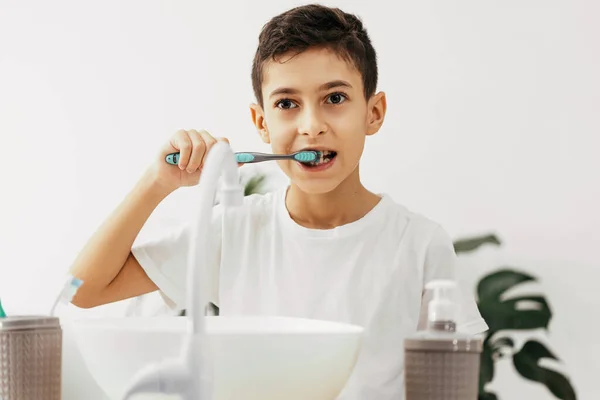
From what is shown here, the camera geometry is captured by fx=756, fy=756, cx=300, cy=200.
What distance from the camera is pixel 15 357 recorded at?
84cm

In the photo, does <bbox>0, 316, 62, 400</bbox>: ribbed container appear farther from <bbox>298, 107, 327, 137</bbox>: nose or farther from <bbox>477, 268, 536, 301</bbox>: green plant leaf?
<bbox>477, 268, 536, 301</bbox>: green plant leaf

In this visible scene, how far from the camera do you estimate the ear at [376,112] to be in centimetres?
115

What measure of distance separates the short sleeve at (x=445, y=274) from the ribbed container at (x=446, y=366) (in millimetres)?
333

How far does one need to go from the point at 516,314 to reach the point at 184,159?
1.91ft

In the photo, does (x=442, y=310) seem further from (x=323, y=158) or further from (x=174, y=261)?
(x=174, y=261)

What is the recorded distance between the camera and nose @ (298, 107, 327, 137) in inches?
41.1

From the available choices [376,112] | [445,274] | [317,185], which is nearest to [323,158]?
[317,185]

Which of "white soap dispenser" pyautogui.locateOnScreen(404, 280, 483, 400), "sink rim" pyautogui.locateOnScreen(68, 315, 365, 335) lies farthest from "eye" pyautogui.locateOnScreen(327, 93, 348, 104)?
"white soap dispenser" pyautogui.locateOnScreen(404, 280, 483, 400)

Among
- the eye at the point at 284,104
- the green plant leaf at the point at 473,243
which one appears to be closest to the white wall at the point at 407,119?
the green plant leaf at the point at 473,243

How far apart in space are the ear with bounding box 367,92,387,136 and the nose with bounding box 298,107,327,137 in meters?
0.11

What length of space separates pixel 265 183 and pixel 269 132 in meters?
0.23

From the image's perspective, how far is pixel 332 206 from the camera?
1.14 m

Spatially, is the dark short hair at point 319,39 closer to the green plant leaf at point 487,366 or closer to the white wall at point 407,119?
the white wall at point 407,119

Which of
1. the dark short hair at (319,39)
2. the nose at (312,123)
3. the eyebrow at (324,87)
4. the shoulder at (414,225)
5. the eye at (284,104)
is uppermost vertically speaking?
the dark short hair at (319,39)
